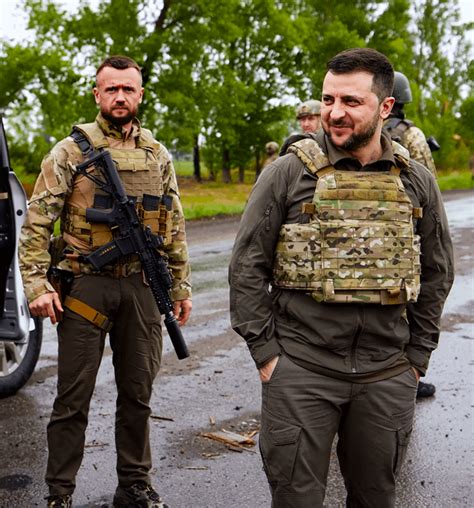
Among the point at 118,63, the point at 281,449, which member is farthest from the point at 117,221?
the point at 281,449

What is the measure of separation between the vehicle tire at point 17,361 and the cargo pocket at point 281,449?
316 centimetres

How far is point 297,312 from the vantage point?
297cm

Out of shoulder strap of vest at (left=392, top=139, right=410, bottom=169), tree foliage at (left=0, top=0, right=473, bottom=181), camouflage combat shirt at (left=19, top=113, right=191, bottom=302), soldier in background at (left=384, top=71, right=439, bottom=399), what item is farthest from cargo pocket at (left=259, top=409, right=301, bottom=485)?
tree foliage at (left=0, top=0, right=473, bottom=181)

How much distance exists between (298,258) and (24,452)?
8.29 feet

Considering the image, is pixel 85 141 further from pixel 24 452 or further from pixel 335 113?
pixel 24 452

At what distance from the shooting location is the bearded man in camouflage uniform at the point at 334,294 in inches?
115

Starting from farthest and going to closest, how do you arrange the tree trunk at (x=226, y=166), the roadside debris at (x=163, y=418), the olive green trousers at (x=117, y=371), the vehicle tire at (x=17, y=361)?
the tree trunk at (x=226, y=166)
the vehicle tire at (x=17, y=361)
the roadside debris at (x=163, y=418)
the olive green trousers at (x=117, y=371)

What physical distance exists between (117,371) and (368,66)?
1994mm

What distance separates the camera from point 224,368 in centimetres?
654

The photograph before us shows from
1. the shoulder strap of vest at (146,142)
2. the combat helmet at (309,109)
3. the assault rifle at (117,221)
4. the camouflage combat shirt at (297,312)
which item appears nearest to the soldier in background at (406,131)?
the combat helmet at (309,109)

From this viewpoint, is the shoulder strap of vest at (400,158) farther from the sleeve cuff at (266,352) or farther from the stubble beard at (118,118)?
the stubble beard at (118,118)

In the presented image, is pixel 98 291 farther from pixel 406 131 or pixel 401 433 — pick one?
pixel 406 131

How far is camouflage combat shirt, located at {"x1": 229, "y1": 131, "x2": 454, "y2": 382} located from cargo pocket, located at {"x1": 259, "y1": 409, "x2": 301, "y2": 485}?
223mm

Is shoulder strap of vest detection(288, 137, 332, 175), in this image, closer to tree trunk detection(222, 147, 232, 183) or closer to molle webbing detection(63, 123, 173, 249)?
molle webbing detection(63, 123, 173, 249)
